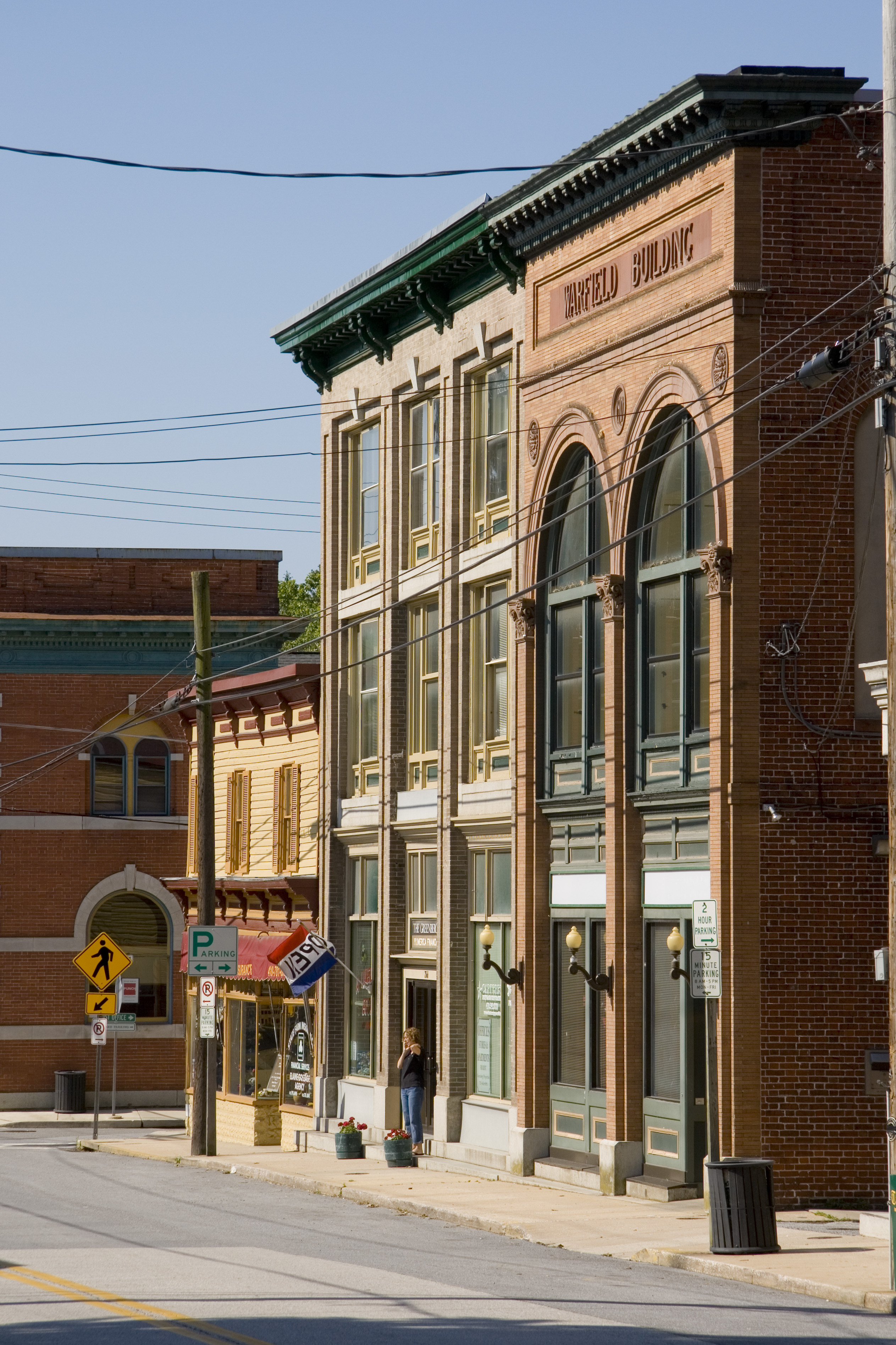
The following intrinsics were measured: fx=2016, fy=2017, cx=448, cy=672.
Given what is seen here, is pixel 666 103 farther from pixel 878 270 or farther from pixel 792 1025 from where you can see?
pixel 792 1025

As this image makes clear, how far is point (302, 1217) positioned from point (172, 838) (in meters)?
24.2

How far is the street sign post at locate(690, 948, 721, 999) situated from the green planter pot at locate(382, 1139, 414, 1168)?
9.36 metres

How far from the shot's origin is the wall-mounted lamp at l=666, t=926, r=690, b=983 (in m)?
22.6

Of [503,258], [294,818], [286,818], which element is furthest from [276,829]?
[503,258]

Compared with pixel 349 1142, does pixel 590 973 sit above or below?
above

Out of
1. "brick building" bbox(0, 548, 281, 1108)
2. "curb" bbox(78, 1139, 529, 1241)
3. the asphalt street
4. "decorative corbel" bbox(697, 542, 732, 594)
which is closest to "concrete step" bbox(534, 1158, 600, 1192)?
"curb" bbox(78, 1139, 529, 1241)

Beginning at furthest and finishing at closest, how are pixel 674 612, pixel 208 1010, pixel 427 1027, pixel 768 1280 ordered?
1. pixel 208 1010
2. pixel 427 1027
3. pixel 674 612
4. pixel 768 1280

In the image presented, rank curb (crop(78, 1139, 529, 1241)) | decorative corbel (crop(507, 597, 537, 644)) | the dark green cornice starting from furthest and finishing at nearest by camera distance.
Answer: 1. the dark green cornice
2. decorative corbel (crop(507, 597, 537, 644))
3. curb (crop(78, 1139, 529, 1241))

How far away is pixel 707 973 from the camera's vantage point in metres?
20.0

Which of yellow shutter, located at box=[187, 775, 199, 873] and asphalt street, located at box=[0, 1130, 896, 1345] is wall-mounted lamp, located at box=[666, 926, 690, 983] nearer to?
asphalt street, located at box=[0, 1130, 896, 1345]

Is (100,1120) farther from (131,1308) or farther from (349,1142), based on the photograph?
(131,1308)

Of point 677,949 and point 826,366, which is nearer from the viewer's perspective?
point 826,366

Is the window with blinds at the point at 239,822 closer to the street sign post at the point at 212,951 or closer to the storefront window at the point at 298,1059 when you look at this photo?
the storefront window at the point at 298,1059

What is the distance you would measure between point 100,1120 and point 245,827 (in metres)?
8.46
